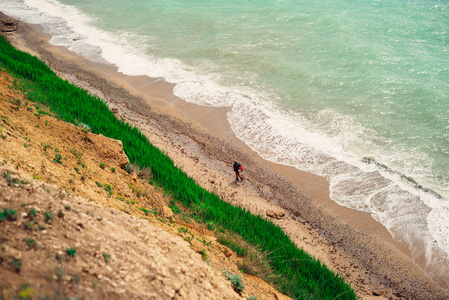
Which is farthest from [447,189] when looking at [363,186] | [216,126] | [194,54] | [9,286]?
[194,54]

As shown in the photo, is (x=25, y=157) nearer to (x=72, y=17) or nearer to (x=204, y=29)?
(x=204, y=29)

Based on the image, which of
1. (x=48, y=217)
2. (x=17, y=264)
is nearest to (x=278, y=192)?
(x=48, y=217)

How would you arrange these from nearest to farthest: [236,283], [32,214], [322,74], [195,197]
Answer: [32,214] < [236,283] < [195,197] < [322,74]

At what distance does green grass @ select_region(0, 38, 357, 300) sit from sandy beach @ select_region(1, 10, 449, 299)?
123 cm

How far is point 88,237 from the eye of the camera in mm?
4199

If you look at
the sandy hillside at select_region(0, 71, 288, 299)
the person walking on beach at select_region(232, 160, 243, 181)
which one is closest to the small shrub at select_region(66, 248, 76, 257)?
the sandy hillside at select_region(0, 71, 288, 299)

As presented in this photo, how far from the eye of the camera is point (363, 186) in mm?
12523

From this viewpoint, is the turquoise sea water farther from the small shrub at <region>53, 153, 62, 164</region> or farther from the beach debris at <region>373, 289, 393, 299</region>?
the small shrub at <region>53, 153, 62, 164</region>

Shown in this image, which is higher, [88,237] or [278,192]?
[88,237]

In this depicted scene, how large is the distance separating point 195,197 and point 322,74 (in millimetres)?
16114

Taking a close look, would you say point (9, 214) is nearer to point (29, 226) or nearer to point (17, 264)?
point (29, 226)

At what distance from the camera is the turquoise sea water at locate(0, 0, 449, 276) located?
12.7m

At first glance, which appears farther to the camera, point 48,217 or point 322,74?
point 322,74

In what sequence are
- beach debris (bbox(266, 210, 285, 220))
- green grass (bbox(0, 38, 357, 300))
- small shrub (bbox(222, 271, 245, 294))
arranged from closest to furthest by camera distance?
small shrub (bbox(222, 271, 245, 294)) < green grass (bbox(0, 38, 357, 300)) < beach debris (bbox(266, 210, 285, 220))
